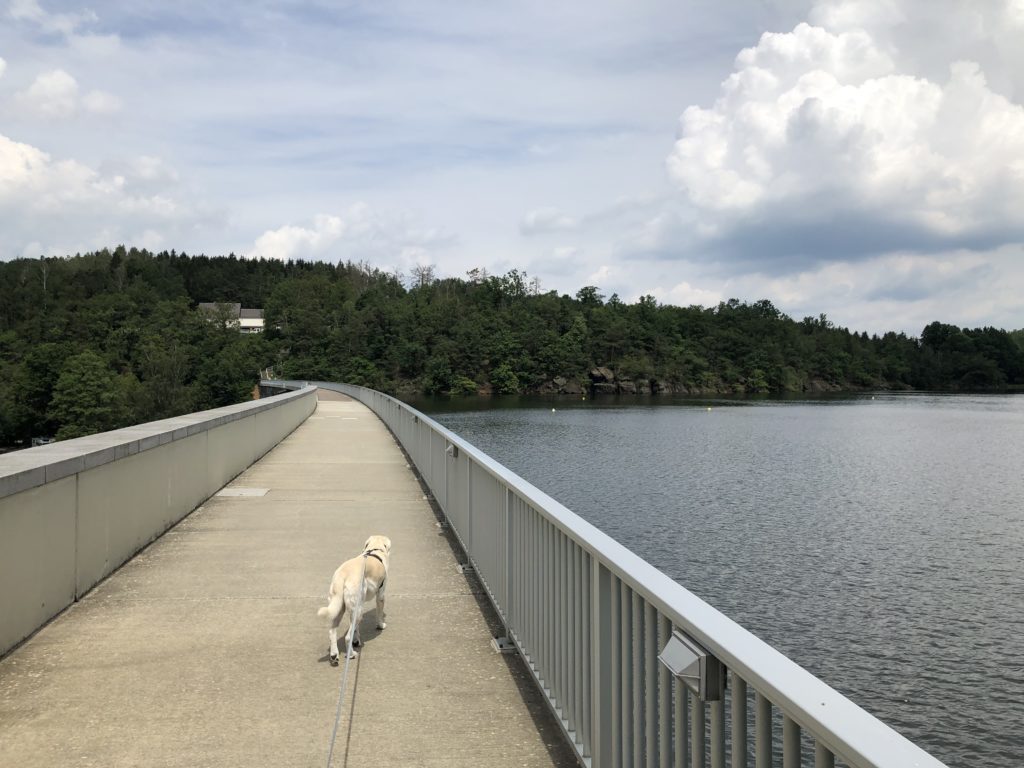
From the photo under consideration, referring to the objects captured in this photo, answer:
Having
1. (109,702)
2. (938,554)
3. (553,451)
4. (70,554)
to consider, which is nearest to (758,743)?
(109,702)

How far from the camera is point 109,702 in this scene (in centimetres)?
480

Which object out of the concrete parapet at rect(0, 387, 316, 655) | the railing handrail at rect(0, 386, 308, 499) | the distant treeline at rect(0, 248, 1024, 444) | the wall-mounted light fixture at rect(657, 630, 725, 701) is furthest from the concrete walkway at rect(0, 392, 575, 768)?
the distant treeline at rect(0, 248, 1024, 444)

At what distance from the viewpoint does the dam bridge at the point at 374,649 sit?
8.97 ft

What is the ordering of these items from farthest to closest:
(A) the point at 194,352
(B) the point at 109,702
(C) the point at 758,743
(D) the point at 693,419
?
(A) the point at 194,352, (D) the point at 693,419, (B) the point at 109,702, (C) the point at 758,743

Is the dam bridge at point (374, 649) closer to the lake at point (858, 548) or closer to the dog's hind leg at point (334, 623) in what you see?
the dog's hind leg at point (334, 623)

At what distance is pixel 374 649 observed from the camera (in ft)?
19.1

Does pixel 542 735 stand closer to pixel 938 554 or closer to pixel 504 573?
pixel 504 573

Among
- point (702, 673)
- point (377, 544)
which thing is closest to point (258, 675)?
point (377, 544)

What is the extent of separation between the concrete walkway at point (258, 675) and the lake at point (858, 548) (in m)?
6.74

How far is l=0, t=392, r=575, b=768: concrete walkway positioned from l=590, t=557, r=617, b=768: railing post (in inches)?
21.6

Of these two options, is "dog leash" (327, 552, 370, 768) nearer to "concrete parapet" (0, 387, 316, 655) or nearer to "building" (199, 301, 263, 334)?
"concrete parapet" (0, 387, 316, 655)

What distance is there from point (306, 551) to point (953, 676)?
28.9 feet

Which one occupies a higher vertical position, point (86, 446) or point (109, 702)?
point (86, 446)

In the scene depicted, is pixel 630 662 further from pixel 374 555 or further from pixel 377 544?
pixel 377 544
